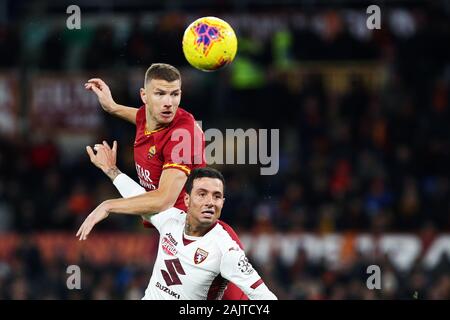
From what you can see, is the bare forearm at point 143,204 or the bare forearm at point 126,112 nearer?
the bare forearm at point 143,204

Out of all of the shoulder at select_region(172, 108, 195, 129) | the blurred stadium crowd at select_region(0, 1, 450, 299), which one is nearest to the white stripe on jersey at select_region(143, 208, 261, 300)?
the shoulder at select_region(172, 108, 195, 129)

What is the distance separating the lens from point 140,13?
824 inches

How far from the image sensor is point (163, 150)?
9.98 m

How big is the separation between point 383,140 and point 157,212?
1009 centimetres

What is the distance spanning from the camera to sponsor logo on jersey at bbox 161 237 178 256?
9336mm

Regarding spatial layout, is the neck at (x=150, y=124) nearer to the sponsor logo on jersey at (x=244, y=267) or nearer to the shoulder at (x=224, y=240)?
the shoulder at (x=224, y=240)

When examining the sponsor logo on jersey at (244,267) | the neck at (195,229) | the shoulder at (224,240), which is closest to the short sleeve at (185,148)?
the neck at (195,229)

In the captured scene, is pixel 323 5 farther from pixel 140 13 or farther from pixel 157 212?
pixel 157 212

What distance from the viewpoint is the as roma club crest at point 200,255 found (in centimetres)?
911

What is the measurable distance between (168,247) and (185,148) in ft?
3.06

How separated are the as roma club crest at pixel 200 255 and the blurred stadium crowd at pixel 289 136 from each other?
7.43m

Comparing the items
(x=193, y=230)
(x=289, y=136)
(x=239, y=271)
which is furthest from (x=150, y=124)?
(x=289, y=136)

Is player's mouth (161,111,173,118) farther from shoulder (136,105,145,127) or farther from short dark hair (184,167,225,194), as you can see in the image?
short dark hair (184,167,225,194)
